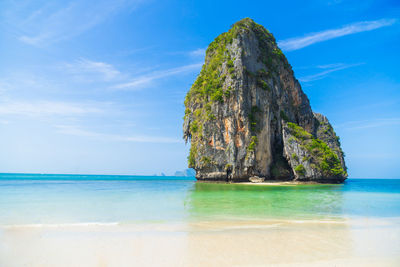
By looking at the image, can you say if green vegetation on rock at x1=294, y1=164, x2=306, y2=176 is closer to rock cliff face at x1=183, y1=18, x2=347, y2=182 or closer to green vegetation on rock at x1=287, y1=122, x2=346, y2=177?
rock cliff face at x1=183, y1=18, x2=347, y2=182

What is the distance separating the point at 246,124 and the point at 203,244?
94.7 feet

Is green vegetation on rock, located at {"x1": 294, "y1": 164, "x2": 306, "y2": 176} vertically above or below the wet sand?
above

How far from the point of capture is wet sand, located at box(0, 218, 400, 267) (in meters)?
4.16

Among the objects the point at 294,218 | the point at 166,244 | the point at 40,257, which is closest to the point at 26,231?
the point at 40,257

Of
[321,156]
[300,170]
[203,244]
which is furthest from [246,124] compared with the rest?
[203,244]

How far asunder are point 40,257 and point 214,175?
101 ft

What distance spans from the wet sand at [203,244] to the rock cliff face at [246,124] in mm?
25792

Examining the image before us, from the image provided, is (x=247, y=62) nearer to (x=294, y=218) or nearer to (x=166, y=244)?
(x=294, y=218)

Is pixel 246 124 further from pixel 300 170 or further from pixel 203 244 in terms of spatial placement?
pixel 203 244

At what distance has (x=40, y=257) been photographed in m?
4.38

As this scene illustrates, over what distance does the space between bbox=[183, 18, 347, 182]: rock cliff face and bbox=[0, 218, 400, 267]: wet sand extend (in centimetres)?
2579

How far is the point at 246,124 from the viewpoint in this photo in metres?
33.0

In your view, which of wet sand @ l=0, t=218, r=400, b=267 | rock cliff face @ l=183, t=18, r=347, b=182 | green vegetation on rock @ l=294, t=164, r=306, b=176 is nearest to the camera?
wet sand @ l=0, t=218, r=400, b=267

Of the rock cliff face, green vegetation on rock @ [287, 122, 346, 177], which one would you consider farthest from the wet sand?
the rock cliff face
